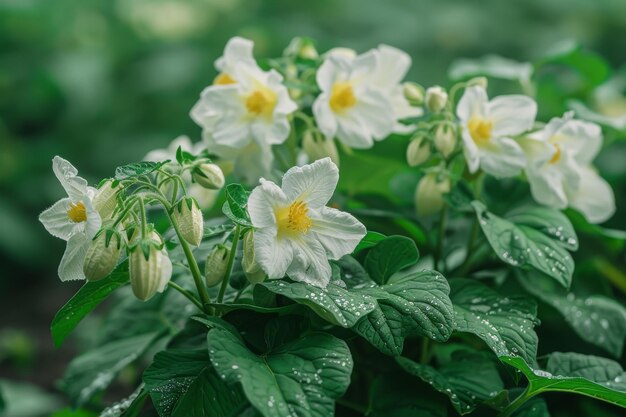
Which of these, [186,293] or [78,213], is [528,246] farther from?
[78,213]

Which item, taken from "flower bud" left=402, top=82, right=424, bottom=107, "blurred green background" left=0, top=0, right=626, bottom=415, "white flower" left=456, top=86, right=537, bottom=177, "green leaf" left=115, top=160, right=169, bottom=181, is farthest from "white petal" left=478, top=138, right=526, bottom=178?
"blurred green background" left=0, top=0, right=626, bottom=415

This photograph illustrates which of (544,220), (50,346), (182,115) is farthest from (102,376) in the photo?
(182,115)

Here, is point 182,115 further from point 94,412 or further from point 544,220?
point 544,220

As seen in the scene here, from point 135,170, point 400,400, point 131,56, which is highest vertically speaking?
point 135,170

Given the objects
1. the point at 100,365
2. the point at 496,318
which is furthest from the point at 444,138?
the point at 100,365

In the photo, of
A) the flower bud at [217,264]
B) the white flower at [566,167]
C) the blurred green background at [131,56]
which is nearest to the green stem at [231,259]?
the flower bud at [217,264]

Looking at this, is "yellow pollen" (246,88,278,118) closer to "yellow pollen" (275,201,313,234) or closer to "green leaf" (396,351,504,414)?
"yellow pollen" (275,201,313,234)

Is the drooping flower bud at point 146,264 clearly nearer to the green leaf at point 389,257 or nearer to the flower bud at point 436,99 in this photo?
the green leaf at point 389,257
